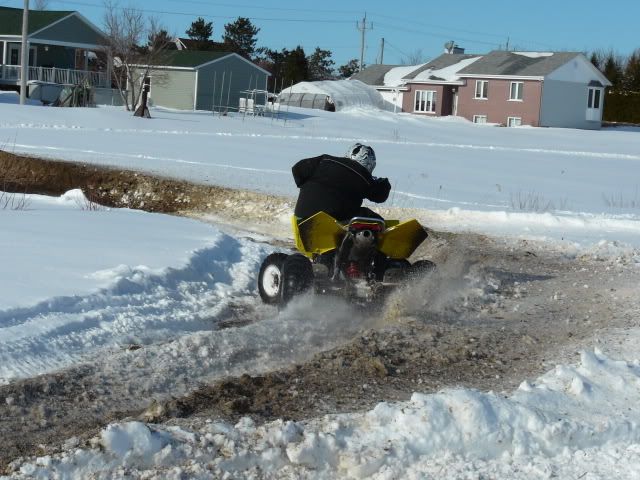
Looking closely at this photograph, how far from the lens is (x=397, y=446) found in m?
5.35

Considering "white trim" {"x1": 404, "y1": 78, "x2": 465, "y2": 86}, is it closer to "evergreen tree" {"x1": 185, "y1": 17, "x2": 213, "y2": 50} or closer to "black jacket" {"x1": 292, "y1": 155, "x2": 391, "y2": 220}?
"evergreen tree" {"x1": 185, "y1": 17, "x2": 213, "y2": 50}

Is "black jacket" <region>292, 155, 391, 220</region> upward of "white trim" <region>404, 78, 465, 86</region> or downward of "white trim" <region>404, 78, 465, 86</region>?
downward

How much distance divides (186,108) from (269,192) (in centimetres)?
4413

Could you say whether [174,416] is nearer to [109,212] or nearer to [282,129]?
[109,212]

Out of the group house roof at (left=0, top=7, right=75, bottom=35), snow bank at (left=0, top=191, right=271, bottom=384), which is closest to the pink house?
house roof at (left=0, top=7, right=75, bottom=35)

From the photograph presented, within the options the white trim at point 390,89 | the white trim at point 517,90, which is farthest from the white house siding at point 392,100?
the white trim at point 517,90

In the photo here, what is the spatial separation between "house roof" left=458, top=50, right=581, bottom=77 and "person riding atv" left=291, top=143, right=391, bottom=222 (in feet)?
205

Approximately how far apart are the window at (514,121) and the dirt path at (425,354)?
2309 inches

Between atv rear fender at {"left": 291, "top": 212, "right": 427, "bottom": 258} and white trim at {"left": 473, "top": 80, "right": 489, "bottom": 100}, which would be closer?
atv rear fender at {"left": 291, "top": 212, "right": 427, "bottom": 258}

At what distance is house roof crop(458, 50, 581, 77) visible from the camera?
2783 inches

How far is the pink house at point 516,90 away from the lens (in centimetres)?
7056

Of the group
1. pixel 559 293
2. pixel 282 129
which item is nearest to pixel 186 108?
pixel 282 129

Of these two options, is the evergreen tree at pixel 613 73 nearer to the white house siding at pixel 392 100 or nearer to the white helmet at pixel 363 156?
the white house siding at pixel 392 100

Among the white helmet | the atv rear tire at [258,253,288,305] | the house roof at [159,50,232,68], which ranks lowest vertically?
the atv rear tire at [258,253,288,305]
